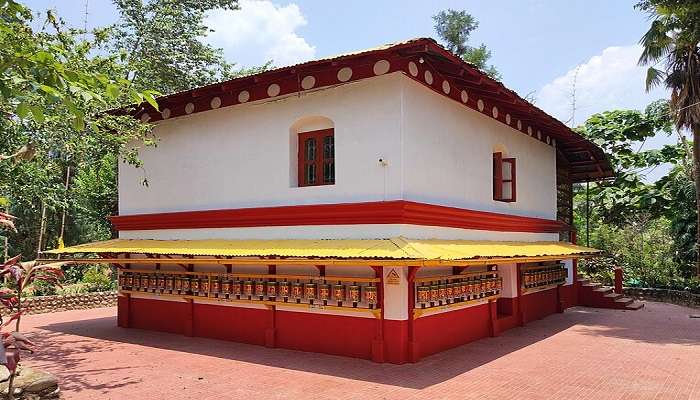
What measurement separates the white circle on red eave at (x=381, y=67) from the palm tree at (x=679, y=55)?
1134cm

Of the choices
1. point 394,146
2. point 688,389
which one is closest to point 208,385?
point 394,146

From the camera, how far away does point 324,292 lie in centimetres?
952

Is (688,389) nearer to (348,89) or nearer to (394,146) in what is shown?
(394,146)

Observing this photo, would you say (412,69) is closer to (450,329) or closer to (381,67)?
(381,67)

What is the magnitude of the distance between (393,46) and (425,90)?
1704mm

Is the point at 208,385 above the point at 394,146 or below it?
below

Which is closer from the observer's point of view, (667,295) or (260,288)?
A: (260,288)

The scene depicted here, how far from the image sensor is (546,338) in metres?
11.6

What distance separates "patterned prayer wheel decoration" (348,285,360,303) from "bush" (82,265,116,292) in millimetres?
13373

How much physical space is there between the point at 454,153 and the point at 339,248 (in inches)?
134

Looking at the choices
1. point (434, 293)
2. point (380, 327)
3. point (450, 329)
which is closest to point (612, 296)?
point (450, 329)

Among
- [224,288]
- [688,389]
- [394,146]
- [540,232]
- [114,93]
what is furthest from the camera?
[540,232]

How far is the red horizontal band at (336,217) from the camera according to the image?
29.7 feet

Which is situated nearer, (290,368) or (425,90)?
(290,368)
